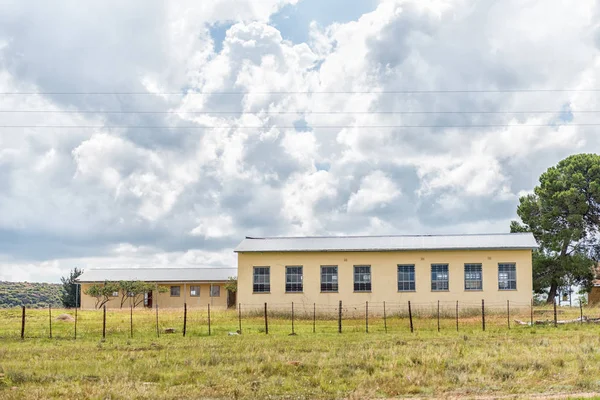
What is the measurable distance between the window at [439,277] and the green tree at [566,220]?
1309 centimetres

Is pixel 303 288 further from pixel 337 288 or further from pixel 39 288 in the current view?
pixel 39 288

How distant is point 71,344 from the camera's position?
77.6 feet

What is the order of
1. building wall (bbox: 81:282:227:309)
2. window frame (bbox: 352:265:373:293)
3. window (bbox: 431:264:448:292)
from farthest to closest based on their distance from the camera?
building wall (bbox: 81:282:227:309), window frame (bbox: 352:265:373:293), window (bbox: 431:264:448:292)

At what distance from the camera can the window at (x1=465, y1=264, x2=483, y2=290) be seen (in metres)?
39.0

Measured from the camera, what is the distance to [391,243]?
134 feet

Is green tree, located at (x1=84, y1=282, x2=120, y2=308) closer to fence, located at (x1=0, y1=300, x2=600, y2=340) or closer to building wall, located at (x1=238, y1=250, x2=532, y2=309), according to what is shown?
fence, located at (x1=0, y1=300, x2=600, y2=340)

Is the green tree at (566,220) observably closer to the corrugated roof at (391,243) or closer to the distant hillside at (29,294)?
the corrugated roof at (391,243)

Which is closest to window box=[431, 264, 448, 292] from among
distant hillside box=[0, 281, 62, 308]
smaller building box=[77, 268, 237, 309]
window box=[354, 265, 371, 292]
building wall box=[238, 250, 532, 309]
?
building wall box=[238, 250, 532, 309]

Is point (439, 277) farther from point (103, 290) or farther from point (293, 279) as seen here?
point (103, 290)

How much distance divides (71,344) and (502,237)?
2630cm

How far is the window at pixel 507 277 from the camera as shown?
3884 centimetres

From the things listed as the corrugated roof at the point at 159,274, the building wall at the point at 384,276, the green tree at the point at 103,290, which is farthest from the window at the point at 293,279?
the green tree at the point at 103,290

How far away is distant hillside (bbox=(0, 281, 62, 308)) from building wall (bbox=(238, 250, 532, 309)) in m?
49.0

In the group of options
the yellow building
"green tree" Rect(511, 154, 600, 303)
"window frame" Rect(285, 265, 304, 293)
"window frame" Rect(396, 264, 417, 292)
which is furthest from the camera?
"green tree" Rect(511, 154, 600, 303)
